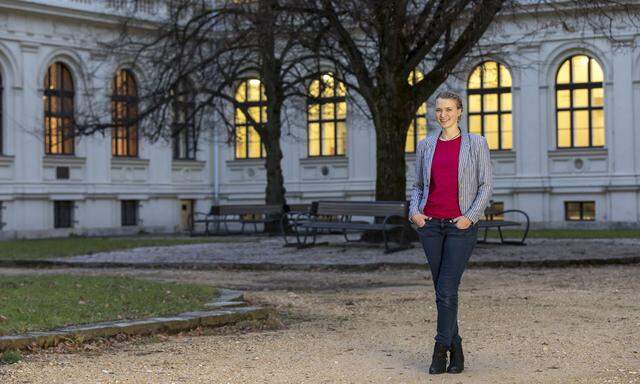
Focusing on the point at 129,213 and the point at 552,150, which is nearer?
the point at 552,150

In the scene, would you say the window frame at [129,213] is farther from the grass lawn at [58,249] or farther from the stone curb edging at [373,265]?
the stone curb edging at [373,265]

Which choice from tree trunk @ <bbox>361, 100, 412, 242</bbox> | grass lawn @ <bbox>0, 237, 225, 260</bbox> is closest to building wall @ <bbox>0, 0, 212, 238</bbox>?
grass lawn @ <bbox>0, 237, 225, 260</bbox>

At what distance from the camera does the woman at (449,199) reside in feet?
23.7

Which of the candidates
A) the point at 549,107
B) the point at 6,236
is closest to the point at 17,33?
the point at 6,236

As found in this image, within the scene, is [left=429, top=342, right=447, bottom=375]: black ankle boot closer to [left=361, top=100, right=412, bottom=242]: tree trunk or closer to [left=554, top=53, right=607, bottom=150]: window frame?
[left=361, top=100, right=412, bottom=242]: tree trunk

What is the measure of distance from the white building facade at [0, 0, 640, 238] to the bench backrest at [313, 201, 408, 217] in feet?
35.3

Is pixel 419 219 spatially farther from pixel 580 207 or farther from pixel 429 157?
pixel 580 207

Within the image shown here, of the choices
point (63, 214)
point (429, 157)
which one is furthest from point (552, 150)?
point (429, 157)

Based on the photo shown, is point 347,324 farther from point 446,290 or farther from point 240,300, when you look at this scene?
point 446,290

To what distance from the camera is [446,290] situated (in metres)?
7.34

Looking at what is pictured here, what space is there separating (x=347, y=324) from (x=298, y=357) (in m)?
2.08

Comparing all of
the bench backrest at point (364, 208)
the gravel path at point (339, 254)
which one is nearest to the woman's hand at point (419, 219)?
the gravel path at point (339, 254)

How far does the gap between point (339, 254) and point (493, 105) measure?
1831 cm

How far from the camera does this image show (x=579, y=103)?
35.5 m
